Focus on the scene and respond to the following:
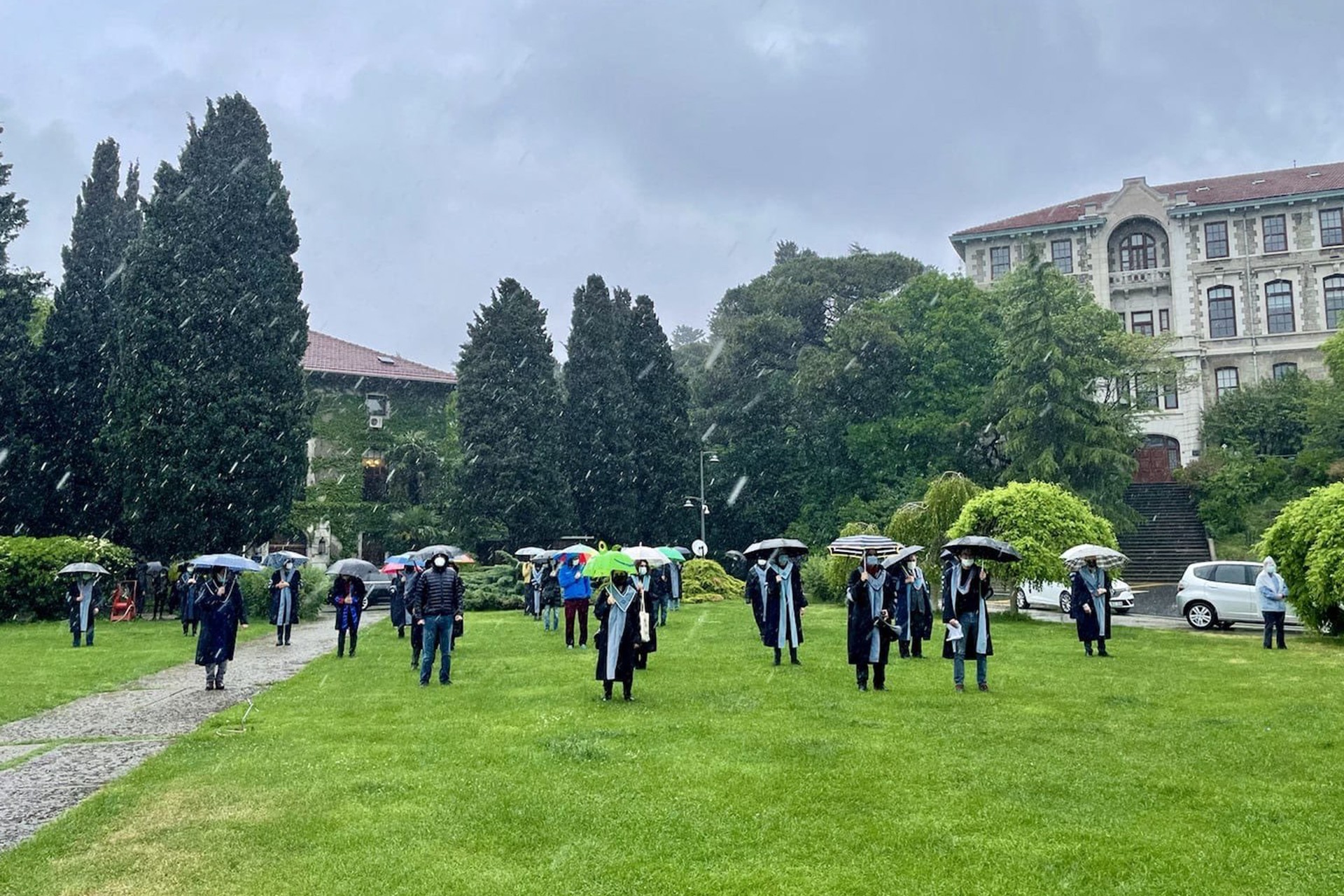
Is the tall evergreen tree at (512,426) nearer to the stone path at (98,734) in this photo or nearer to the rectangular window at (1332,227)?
the stone path at (98,734)

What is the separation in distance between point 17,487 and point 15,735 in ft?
96.6

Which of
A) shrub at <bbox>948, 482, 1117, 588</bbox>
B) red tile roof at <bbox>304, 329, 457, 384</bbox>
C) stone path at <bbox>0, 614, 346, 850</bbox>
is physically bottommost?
stone path at <bbox>0, 614, 346, 850</bbox>

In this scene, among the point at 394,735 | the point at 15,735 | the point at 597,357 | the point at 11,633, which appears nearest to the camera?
the point at 394,735

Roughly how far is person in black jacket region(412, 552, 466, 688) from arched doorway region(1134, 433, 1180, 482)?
156 ft

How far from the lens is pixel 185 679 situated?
1591cm

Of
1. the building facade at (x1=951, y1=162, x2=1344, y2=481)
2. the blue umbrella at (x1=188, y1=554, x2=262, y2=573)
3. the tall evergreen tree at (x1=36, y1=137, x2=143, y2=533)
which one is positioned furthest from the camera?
the building facade at (x1=951, y1=162, x2=1344, y2=481)

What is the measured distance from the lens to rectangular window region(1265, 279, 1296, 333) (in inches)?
2195

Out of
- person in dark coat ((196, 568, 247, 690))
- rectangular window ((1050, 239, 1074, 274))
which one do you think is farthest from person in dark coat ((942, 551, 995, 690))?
rectangular window ((1050, 239, 1074, 274))

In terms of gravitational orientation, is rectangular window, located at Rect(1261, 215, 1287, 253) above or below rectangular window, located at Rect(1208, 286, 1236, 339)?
above

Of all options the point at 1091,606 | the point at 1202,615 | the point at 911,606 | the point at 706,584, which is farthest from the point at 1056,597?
the point at 911,606

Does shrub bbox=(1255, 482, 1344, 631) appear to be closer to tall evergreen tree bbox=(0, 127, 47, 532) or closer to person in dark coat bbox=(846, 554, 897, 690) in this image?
person in dark coat bbox=(846, 554, 897, 690)

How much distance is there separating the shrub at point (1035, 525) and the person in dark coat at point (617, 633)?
1463cm

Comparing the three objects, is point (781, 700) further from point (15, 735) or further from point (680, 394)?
point (680, 394)

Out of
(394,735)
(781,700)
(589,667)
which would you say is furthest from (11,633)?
(781,700)
